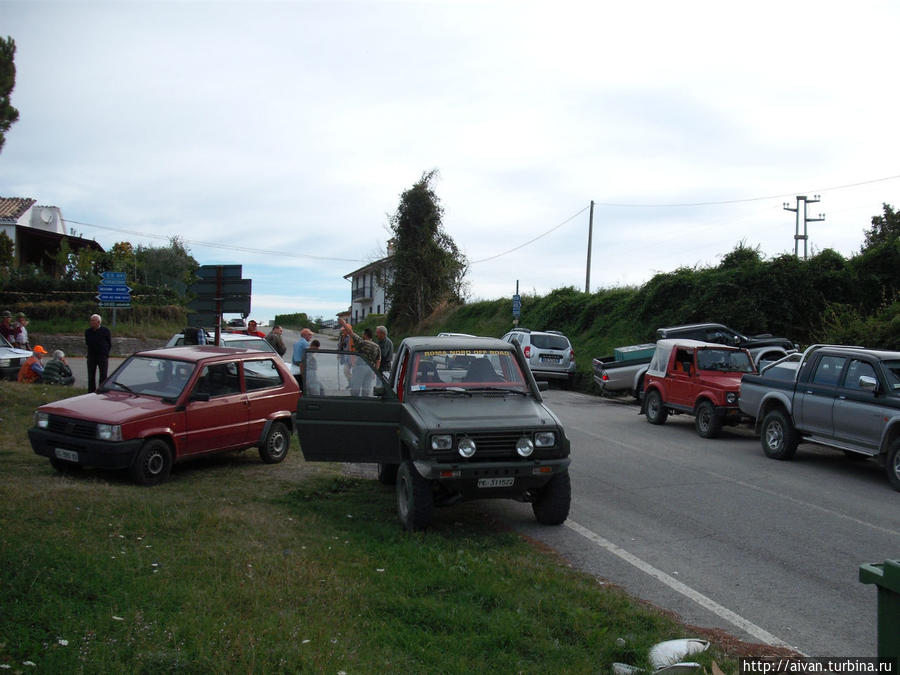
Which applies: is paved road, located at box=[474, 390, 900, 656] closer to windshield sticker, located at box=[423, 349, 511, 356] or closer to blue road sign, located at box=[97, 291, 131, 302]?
windshield sticker, located at box=[423, 349, 511, 356]

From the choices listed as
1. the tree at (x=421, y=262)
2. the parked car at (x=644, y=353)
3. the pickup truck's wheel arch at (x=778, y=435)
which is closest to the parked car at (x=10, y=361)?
the parked car at (x=644, y=353)

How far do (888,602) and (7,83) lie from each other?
12081 millimetres

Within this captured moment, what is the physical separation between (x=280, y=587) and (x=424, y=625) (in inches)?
42.9

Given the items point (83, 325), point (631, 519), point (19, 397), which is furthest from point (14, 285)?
point (631, 519)

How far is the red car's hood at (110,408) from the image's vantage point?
27.9 ft

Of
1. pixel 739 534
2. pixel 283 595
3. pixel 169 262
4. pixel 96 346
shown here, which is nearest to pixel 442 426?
pixel 283 595

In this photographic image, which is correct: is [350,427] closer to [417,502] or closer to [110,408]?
[417,502]

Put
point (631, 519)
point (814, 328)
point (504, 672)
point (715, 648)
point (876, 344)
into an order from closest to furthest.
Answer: point (504, 672)
point (715, 648)
point (631, 519)
point (876, 344)
point (814, 328)

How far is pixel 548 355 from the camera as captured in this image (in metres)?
24.6

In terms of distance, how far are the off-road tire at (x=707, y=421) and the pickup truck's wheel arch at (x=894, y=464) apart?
4309 millimetres

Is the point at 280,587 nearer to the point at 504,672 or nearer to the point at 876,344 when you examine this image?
the point at 504,672

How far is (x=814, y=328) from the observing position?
2192 cm

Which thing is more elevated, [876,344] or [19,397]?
[876,344]

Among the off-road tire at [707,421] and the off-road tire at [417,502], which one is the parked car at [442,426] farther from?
the off-road tire at [707,421]
